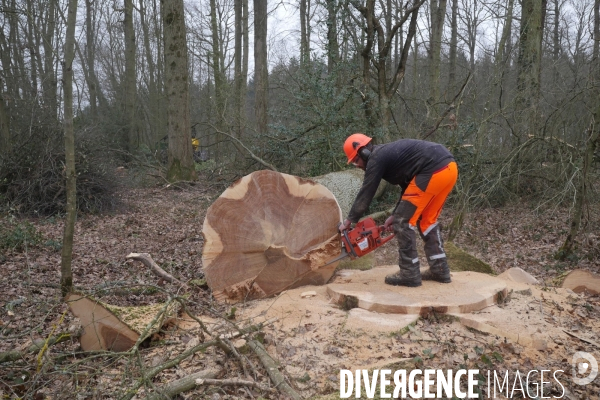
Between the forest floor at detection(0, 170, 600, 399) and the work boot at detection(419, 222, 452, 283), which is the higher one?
the work boot at detection(419, 222, 452, 283)

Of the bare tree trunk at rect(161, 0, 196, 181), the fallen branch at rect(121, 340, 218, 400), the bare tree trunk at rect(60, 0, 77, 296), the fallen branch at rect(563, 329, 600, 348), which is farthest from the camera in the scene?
the bare tree trunk at rect(161, 0, 196, 181)

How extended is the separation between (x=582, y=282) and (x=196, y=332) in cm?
418

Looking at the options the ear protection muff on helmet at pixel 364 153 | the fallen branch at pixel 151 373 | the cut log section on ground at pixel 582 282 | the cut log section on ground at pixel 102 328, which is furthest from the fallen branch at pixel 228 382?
the cut log section on ground at pixel 582 282

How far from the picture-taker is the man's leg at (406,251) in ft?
15.2

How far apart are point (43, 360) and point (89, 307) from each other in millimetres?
497

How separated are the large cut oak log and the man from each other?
0.52m

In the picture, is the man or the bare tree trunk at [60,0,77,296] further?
the man

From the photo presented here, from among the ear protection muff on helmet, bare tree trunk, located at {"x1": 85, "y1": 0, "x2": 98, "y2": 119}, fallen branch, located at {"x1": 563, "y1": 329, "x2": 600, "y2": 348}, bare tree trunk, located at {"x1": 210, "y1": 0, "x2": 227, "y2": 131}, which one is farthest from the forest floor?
bare tree trunk, located at {"x1": 85, "y1": 0, "x2": 98, "y2": 119}

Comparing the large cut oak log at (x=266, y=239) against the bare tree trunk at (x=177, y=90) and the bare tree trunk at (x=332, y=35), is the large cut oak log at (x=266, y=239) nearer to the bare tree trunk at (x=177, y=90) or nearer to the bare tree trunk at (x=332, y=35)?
the bare tree trunk at (x=332, y=35)

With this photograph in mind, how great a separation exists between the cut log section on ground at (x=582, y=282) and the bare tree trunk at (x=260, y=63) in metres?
11.5

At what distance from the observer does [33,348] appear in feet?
12.6

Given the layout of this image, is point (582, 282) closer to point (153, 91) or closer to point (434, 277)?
point (434, 277)

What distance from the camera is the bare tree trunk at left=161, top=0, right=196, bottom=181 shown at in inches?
498

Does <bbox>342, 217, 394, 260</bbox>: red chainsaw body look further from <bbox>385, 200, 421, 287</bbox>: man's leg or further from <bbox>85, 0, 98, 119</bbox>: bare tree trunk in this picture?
<bbox>85, 0, 98, 119</bbox>: bare tree trunk
